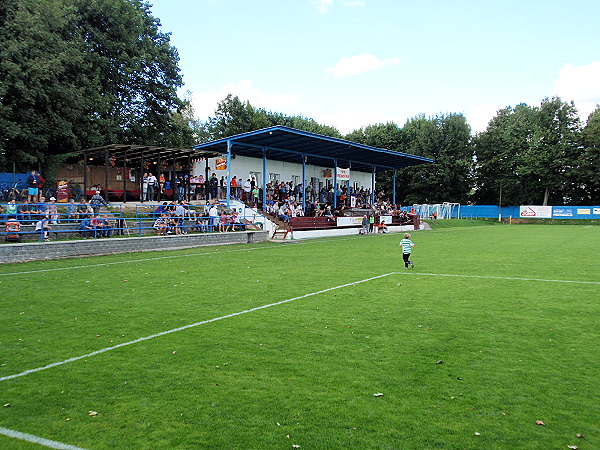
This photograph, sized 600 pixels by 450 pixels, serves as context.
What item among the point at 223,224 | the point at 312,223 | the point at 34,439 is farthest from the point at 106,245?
the point at 34,439

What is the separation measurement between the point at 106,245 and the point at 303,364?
1479cm

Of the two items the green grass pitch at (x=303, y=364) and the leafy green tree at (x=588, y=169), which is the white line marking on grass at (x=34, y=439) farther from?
the leafy green tree at (x=588, y=169)

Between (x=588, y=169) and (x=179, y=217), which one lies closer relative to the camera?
(x=179, y=217)

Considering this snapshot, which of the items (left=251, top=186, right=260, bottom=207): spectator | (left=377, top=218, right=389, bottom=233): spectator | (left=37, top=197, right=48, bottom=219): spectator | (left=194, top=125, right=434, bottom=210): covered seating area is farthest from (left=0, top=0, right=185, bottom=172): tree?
(left=377, top=218, right=389, bottom=233): spectator

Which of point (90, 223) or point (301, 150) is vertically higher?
point (301, 150)

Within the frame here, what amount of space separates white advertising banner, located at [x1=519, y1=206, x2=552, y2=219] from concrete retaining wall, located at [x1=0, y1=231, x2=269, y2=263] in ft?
155

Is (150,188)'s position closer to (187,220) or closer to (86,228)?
(187,220)

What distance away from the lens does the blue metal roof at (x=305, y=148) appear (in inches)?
1169

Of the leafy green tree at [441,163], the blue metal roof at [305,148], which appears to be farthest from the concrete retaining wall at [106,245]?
the leafy green tree at [441,163]

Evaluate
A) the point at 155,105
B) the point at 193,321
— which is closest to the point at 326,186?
the point at 155,105

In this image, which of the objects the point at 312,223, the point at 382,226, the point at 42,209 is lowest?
the point at 382,226

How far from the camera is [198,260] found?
1656 centimetres

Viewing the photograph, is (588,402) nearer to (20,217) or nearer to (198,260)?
(198,260)

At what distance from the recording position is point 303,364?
5727mm
